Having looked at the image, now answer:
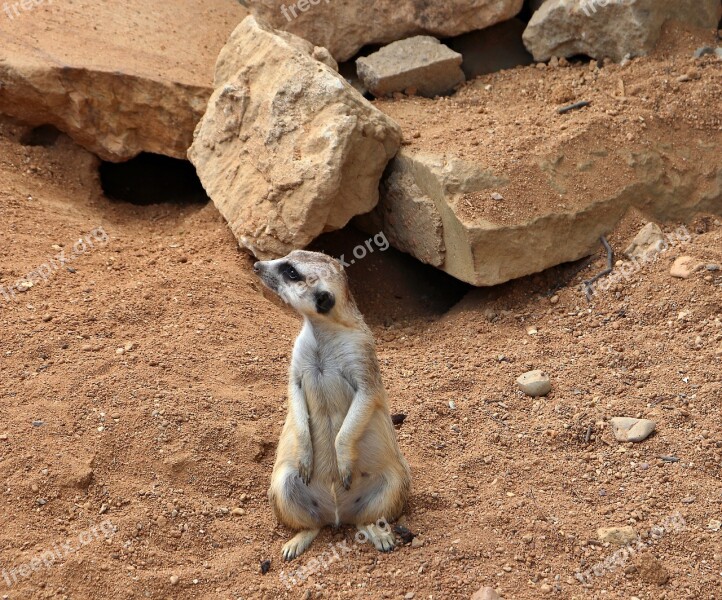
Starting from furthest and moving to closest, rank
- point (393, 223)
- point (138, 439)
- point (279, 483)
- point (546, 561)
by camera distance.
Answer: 1. point (393, 223)
2. point (138, 439)
3. point (279, 483)
4. point (546, 561)

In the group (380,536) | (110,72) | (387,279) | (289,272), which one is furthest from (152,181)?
(380,536)

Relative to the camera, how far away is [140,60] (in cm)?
620

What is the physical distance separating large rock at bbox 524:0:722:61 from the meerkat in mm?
3414

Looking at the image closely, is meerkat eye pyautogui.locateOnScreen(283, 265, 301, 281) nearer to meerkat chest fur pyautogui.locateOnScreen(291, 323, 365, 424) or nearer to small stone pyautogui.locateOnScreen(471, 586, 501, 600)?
meerkat chest fur pyautogui.locateOnScreen(291, 323, 365, 424)

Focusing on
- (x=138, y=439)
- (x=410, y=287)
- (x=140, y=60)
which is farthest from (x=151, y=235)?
(x=138, y=439)

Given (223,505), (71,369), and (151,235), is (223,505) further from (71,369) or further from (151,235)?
(151,235)

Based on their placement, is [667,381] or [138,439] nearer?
[138,439]

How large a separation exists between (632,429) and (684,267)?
132cm

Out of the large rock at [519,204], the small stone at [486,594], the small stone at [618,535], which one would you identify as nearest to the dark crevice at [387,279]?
the large rock at [519,204]

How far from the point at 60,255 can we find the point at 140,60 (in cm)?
175

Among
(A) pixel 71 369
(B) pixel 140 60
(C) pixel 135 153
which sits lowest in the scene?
(A) pixel 71 369

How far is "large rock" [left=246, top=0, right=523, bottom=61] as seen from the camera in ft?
20.6

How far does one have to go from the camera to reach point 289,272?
355cm

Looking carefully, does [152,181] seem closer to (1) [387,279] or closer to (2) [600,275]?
(1) [387,279]
